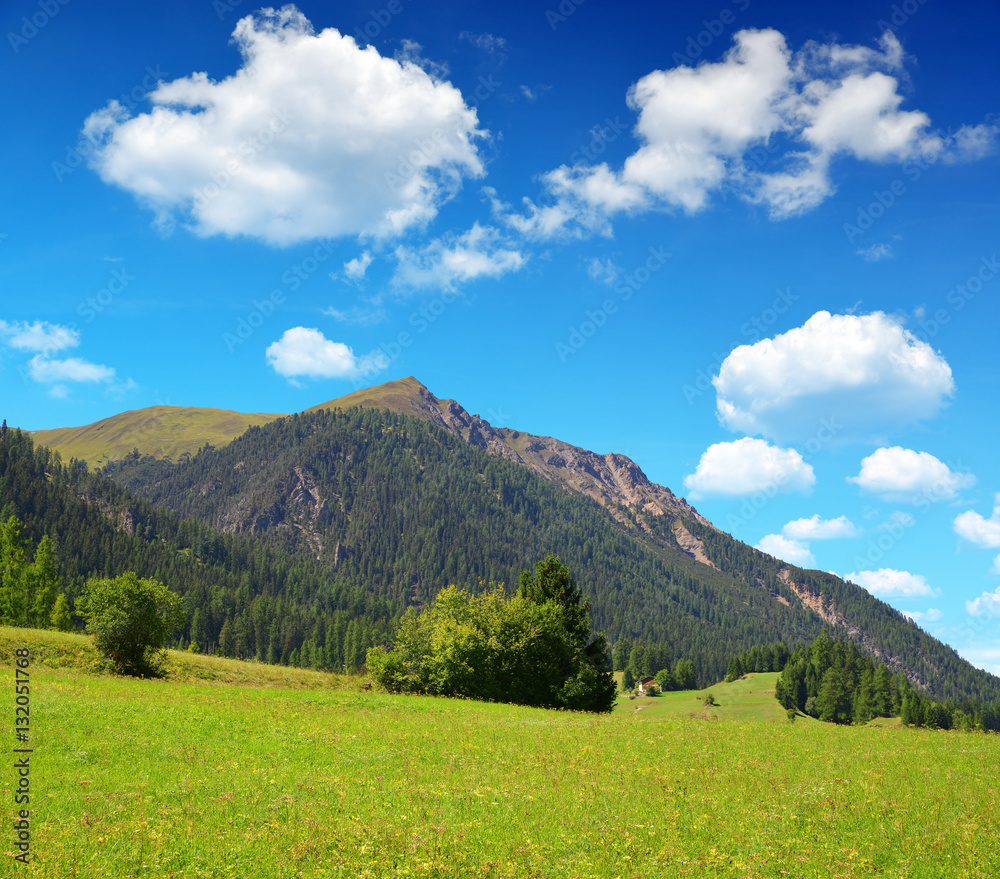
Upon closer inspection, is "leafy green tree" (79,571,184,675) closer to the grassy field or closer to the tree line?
the grassy field

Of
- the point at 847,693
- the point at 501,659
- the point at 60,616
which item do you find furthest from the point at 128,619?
the point at 847,693

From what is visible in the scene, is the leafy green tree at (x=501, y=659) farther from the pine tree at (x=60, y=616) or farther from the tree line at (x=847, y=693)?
the tree line at (x=847, y=693)

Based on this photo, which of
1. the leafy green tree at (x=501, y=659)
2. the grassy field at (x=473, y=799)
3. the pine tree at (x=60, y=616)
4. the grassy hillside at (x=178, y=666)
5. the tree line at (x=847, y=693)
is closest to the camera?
the grassy field at (x=473, y=799)

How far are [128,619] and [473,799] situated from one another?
1411 inches

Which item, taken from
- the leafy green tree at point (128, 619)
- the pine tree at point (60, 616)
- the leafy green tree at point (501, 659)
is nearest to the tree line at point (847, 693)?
the leafy green tree at point (501, 659)

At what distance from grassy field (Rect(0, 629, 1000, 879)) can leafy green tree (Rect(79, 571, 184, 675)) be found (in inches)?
593

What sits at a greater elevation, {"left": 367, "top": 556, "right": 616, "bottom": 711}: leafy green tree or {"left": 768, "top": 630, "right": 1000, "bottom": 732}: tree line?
{"left": 367, "top": 556, "right": 616, "bottom": 711}: leafy green tree

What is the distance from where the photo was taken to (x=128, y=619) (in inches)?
1682

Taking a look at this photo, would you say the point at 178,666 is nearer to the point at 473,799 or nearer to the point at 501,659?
the point at 501,659

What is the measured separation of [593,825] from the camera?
15.3 meters

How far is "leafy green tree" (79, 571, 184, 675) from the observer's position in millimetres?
42656

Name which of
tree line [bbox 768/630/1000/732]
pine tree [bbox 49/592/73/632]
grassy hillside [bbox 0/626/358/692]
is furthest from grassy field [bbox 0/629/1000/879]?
tree line [bbox 768/630/1000/732]

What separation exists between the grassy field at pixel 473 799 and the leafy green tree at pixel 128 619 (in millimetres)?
15052

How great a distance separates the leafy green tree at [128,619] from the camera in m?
42.7
